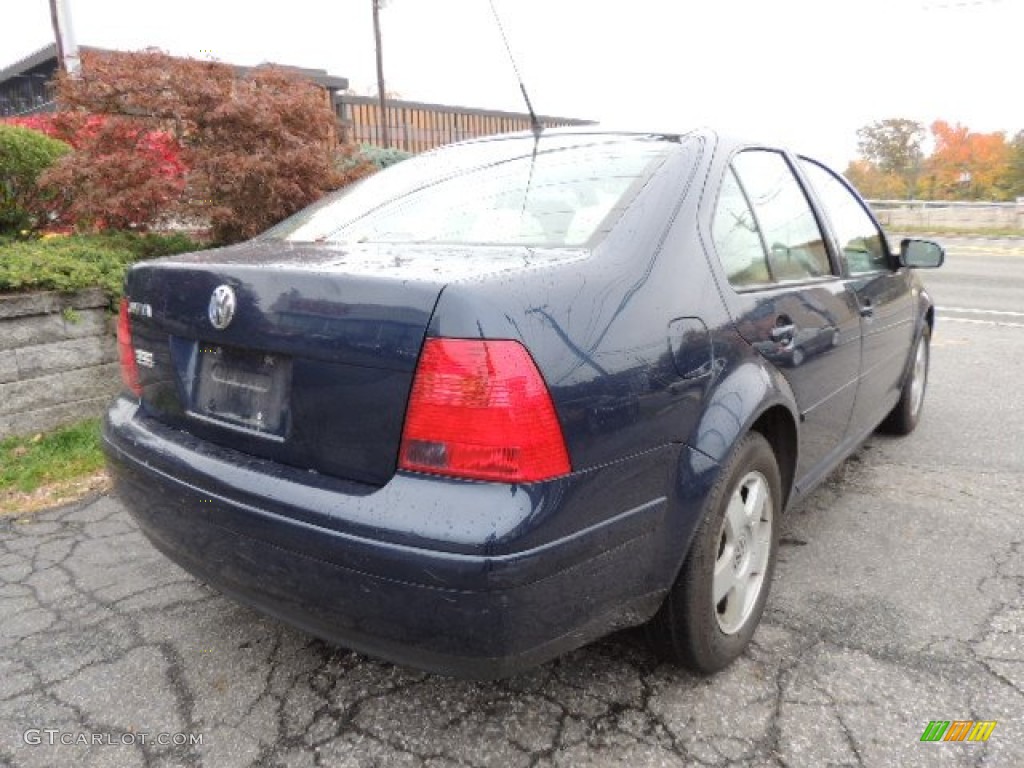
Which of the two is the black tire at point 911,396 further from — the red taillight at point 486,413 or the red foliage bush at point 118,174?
the red foliage bush at point 118,174

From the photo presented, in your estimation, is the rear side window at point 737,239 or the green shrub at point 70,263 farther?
the green shrub at point 70,263

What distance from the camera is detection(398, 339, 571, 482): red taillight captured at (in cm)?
158

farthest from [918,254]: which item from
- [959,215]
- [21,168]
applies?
[959,215]

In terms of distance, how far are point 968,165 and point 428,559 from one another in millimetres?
54560

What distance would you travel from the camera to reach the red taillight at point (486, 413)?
1579mm

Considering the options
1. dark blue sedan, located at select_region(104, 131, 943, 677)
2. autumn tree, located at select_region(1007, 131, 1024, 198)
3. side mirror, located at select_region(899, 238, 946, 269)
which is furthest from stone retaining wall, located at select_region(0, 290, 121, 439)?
autumn tree, located at select_region(1007, 131, 1024, 198)

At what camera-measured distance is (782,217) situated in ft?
9.08

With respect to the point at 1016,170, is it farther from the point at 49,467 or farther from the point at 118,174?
the point at 49,467

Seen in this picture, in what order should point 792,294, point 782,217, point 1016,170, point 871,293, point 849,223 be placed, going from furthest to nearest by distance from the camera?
point 1016,170 → point 849,223 → point 871,293 → point 782,217 → point 792,294

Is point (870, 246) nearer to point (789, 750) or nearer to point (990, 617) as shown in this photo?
point (990, 617)

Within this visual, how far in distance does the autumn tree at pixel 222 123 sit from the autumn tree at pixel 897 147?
5017 cm

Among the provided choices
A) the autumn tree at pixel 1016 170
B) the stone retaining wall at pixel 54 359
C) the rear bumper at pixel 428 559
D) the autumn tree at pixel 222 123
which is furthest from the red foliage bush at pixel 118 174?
the autumn tree at pixel 1016 170

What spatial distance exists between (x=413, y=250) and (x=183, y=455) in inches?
32.1

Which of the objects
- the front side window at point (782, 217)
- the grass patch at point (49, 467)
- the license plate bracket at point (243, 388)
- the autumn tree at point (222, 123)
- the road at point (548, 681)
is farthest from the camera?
the autumn tree at point (222, 123)
